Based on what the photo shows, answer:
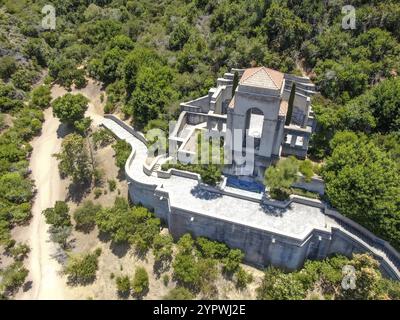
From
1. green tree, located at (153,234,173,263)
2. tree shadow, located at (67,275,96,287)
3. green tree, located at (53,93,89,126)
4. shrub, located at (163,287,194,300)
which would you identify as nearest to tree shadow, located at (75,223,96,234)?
tree shadow, located at (67,275,96,287)

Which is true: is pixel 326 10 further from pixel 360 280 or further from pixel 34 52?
pixel 34 52

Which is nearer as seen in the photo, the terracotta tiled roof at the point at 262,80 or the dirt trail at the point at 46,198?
the terracotta tiled roof at the point at 262,80

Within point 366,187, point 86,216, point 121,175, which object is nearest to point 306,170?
point 366,187

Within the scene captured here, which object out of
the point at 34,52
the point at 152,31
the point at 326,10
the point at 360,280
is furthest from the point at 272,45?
the point at 34,52

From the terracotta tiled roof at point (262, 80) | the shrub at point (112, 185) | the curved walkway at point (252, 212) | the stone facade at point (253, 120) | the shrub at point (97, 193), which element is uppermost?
the terracotta tiled roof at point (262, 80)

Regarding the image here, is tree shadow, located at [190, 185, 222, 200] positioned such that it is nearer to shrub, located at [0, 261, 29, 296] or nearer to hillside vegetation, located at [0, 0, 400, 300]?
hillside vegetation, located at [0, 0, 400, 300]

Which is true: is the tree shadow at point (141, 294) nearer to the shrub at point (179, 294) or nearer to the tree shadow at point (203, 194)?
the shrub at point (179, 294)

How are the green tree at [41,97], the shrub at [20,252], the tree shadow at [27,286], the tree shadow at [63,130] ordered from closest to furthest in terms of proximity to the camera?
the tree shadow at [27,286]
the shrub at [20,252]
the tree shadow at [63,130]
the green tree at [41,97]

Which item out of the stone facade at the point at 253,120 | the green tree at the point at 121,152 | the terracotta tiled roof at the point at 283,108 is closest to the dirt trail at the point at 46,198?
the green tree at the point at 121,152

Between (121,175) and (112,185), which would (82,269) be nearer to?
(112,185)
